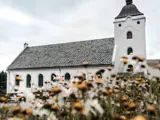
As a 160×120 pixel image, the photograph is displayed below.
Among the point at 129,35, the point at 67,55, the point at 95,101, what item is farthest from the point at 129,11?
the point at 95,101

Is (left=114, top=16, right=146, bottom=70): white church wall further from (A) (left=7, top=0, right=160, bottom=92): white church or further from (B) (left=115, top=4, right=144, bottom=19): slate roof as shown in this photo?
(B) (left=115, top=4, right=144, bottom=19): slate roof

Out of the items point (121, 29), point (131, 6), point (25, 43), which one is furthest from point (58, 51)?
point (131, 6)

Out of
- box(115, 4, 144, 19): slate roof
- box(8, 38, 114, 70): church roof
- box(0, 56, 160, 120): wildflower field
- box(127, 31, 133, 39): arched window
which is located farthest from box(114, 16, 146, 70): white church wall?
→ box(0, 56, 160, 120): wildflower field

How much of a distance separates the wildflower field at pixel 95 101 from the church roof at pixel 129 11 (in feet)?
58.3

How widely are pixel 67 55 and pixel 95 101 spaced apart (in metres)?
20.2

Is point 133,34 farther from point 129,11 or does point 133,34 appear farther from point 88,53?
point 88,53

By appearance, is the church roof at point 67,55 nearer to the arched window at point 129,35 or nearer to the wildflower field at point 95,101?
the arched window at point 129,35

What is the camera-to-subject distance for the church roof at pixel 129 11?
19.5m

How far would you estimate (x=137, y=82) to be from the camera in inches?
96.7

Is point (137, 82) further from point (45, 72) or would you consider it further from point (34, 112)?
point (45, 72)

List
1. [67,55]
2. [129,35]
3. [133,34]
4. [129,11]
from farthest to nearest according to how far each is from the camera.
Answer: [67,55]
[129,11]
[129,35]
[133,34]

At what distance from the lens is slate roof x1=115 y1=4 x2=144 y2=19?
766 inches

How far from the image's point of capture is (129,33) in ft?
63.0

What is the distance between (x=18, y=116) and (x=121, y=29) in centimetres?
1863
